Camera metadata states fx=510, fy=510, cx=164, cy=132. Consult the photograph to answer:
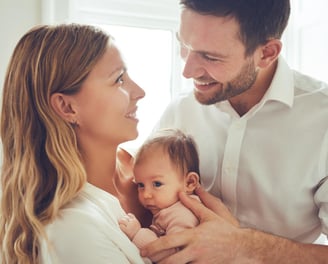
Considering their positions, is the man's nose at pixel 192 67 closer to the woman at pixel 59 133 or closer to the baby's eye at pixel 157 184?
the woman at pixel 59 133

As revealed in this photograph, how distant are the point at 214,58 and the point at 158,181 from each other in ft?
1.34

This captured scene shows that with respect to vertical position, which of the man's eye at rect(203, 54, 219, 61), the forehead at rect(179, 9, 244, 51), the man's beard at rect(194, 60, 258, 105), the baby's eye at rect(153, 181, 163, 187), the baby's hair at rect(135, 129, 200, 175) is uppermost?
the forehead at rect(179, 9, 244, 51)

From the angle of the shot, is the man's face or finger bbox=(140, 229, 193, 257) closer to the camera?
finger bbox=(140, 229, 193, 257)

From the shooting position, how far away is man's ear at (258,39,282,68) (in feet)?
5.20

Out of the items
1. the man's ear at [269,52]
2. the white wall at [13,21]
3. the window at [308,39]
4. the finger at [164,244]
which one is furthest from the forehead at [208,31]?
the window at [308,39]

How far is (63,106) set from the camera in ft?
4.48

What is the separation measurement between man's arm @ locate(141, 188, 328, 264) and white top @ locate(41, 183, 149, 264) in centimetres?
7

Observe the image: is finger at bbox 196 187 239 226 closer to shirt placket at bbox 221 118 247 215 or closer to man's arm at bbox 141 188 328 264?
man's arm at bbox 141 188 328 264

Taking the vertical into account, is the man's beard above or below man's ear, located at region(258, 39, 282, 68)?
below

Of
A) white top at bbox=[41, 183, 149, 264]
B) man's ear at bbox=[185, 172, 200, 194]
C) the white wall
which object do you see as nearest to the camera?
white top at bbox=[41, 183, 149, 264]

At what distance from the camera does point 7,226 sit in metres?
1.36

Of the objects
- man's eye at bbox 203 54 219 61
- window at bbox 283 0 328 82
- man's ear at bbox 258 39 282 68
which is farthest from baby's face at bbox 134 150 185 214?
window at bbox 283 0 328 82

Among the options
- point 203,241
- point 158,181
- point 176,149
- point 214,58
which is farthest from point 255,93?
point 203,241

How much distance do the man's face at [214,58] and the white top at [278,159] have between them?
0.09m
